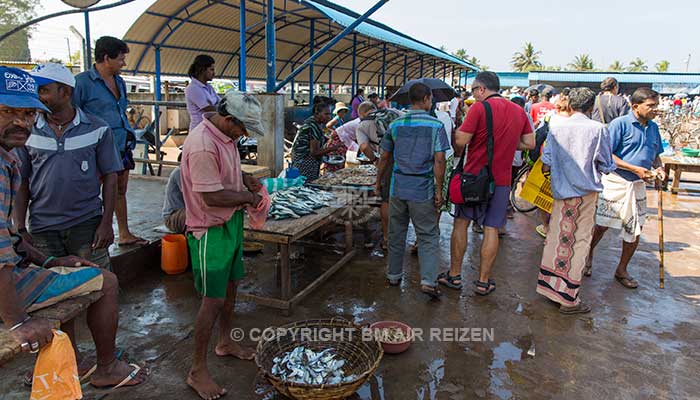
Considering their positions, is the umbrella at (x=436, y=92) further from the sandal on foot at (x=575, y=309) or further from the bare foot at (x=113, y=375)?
the bare foot at (x=113, y=375)

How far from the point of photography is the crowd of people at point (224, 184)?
2.23 m

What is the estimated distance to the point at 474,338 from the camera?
144 inches

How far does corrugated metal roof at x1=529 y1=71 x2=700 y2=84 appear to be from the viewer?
3753 centimetres

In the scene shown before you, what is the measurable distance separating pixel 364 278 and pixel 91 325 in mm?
2754

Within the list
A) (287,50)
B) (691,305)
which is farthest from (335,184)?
(287,50)

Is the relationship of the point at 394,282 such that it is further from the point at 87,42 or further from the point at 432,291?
the point at 87,42

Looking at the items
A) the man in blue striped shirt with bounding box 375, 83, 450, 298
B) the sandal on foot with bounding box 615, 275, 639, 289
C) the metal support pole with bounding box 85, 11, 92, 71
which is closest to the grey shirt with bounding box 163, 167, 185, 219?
the man in blue striped shirt with bounding box 375, 83, 450, 298

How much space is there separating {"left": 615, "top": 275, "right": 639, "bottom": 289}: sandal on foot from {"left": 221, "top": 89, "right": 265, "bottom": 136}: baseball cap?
420 cm

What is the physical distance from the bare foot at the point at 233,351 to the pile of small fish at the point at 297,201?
1210 millimetres

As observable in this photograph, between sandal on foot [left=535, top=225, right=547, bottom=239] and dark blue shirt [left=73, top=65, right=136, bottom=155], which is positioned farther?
sandal on foot [left=535, top=225, right=547, bottom=239]

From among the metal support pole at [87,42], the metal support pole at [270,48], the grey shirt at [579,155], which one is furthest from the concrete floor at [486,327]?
the metal support pole at [87,42]

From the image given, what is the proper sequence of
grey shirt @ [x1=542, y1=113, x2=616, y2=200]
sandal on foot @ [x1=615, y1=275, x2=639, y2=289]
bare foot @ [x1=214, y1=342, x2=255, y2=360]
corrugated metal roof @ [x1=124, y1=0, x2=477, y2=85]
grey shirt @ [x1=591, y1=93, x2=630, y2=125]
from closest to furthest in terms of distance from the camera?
bare foot @ [x1=214, y1=342, x2=255, y2=360], grey shirt @ [x1=542, y1=113, x2=616, y2=200], sandal on foot @ [x1=615, y1=275, x2=639, y2=289], grey shirt @ [x1=591, y1=93, x2=630, y2=125], corrugated metal roof @ [x1=124, y1=0, x2=477, y2=85]

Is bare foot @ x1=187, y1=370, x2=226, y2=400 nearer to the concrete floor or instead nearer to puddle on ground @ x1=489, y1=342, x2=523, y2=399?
the concrete floor

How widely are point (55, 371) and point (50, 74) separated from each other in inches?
66.0
